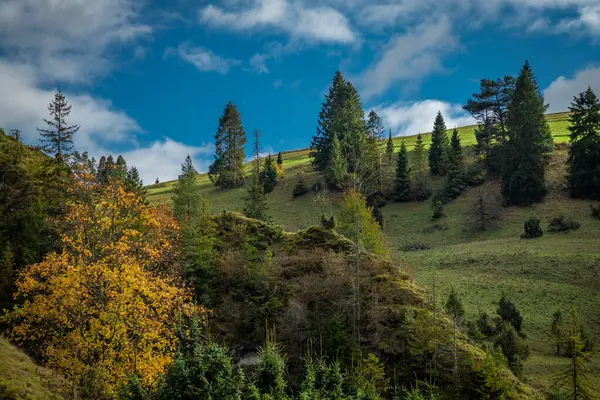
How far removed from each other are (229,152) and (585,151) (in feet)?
213

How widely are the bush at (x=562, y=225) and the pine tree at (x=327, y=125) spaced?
42539mm

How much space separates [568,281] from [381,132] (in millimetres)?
54585

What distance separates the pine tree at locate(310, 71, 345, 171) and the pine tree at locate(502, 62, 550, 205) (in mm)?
32985

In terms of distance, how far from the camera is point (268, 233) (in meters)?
37.4

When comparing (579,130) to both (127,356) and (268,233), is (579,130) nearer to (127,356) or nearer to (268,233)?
(268,233)

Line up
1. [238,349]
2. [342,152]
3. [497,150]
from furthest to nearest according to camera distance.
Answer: [342,152] < [497,150] < [238,349]

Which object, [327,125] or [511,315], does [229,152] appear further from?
[511,315]

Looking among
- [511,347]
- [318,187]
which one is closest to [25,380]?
[511,347]

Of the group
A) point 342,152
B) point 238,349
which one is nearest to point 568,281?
point 238,349

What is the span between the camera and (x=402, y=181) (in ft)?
248

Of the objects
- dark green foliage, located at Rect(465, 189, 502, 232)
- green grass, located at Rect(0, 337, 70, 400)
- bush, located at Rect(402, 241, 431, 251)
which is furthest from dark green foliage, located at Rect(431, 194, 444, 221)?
green grass, located at Rect(0, 337, 70, 400)

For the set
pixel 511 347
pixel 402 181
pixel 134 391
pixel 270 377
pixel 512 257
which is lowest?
pixel 511 347

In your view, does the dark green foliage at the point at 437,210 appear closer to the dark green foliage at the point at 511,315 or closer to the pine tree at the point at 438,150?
the pine tree at the point at 438,150

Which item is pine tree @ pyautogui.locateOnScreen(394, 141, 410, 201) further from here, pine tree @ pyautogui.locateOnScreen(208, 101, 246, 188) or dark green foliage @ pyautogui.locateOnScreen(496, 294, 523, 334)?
dark green foliage @ pyautogui.locateOnScreen(496, 294, 523, 334)
